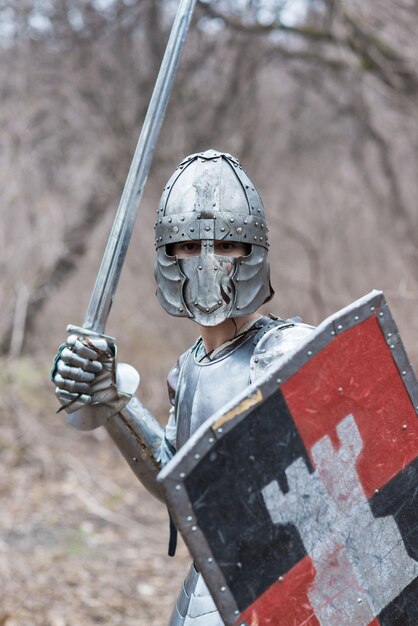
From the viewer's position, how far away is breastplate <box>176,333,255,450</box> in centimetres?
200

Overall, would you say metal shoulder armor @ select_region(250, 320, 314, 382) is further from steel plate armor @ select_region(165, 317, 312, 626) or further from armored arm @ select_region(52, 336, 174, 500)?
armored arm @ select_region(52, 336, 174, 500)

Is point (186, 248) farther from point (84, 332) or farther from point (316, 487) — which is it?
point (316, 487)

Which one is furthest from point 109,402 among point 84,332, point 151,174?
point 151,174

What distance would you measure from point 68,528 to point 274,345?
148 inches

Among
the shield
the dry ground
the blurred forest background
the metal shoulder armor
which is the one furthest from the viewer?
the blurred forest background

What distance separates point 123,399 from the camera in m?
2.27

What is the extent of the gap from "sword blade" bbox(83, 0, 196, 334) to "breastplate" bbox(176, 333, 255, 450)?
0.32 m

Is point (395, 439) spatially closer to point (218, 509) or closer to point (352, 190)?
point (218, 509)

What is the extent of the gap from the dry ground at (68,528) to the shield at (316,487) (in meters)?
2.54

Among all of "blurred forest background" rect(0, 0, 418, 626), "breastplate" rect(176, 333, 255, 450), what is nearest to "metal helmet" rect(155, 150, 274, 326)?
"breastplate" rect(176, 333, 255, 450)

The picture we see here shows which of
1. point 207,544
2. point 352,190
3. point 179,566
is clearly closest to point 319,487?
point 207,544

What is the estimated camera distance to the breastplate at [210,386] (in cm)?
200

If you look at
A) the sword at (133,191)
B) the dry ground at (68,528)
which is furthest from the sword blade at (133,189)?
the dry ground at (68,528)

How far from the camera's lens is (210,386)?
2.03m
